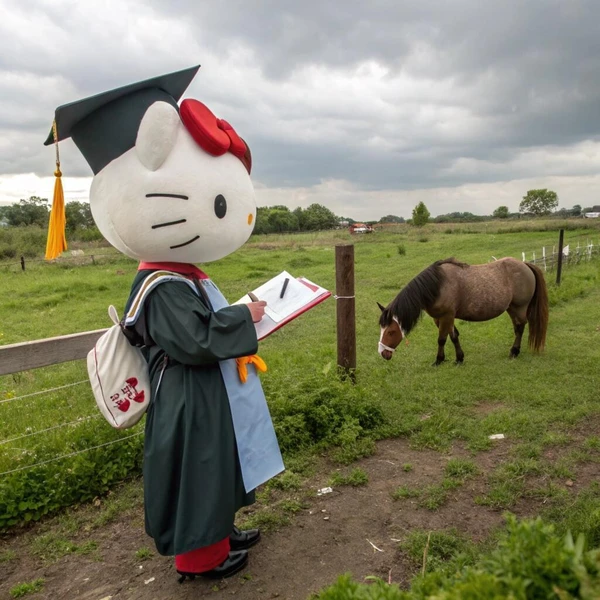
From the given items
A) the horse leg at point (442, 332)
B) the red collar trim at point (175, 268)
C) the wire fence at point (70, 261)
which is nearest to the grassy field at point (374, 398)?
the horse leg at point (442, 332)

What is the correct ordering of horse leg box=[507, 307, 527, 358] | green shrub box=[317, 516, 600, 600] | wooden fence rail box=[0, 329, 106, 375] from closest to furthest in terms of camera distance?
1. green shrub box=[317, 516, 600, 600]
2. wooden fence rail box=[0, 329, 106, 375]
3. horse leg box=[507, 307, 527, 358]

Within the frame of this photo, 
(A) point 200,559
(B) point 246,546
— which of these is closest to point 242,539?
(B) point 246,546

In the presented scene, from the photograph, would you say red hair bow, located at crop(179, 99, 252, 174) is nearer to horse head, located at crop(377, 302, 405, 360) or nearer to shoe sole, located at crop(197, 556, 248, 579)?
shoe sole, located at crop(197, 556, 248, 579)

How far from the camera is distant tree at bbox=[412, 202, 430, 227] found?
164 feet

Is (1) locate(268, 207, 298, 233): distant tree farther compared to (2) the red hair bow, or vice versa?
(1) locate(268, 207, 298, 233): distant tree

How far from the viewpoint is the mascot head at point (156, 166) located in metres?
2.18

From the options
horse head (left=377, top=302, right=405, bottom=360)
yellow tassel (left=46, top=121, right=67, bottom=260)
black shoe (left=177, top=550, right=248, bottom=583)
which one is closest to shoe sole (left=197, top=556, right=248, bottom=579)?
black shoe (left=177, top=550, right=248, bottom=583)

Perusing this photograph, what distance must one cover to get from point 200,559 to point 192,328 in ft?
4.07

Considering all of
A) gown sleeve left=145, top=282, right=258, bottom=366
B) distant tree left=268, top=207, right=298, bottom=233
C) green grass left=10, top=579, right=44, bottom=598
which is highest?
distant tree left=268, top=207, right=298, bottom=233

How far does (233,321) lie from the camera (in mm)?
2238

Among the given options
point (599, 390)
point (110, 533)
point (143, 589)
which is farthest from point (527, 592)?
point (599, 390)

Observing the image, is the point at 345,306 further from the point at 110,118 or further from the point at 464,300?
the point at 110,118

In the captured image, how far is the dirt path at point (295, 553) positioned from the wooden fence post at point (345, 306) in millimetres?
1366

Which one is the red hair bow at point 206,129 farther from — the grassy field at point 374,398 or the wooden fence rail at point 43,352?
the grassy field at point 374,398
